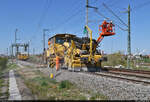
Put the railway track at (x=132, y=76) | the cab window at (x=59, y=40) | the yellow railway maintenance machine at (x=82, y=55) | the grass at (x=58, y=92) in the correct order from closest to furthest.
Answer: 1. the grass at (x=58, y=92)
2. the railway track at (x=132, y=76)
3. the yellow railway maintenance machine at (x=82, y=55)
4. the cab window at (x=59, y=40)

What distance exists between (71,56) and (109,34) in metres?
3.77

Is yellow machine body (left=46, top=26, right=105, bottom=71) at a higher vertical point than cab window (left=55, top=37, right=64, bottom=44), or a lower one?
lower

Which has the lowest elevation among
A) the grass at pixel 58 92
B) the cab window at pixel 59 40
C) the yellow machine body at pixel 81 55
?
the grass at pixel 58 92

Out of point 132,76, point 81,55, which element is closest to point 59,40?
point 81,55

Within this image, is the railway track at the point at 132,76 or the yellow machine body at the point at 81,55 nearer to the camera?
the railway track at the point at 132,76

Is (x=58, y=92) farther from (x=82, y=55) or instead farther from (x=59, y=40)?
(x=59, y=40)

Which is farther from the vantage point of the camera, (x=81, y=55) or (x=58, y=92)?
(x=81, y=55)

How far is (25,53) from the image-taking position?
61.6m

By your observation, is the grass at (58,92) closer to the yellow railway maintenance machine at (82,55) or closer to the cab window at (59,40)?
the yellow railway maintenance machine at (82,55)

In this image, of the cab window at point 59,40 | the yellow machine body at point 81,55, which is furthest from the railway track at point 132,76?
the cab window at point 59,40

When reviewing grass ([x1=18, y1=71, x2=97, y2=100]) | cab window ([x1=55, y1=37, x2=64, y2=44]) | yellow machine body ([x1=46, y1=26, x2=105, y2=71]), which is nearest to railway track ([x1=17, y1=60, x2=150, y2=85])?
yellow machine body ([x1=46, y1=26, x2=105, y2=71])

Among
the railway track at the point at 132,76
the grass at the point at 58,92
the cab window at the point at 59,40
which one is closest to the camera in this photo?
the grass at the point at 58,92

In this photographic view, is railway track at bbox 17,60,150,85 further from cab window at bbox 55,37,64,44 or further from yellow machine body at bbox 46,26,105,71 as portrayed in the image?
cab window at bbox 55,37,64,44

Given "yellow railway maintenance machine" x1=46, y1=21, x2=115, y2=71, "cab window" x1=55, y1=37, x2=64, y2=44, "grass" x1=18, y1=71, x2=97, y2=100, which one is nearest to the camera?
"grass" x1=18, y1=71, x2=97, y2=100
